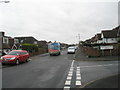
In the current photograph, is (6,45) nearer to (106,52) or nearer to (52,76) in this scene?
(106,52)

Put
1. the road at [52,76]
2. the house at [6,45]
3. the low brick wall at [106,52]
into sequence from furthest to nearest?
the house at [6,45], the low brick wall at [106,52], the road at [52,76]

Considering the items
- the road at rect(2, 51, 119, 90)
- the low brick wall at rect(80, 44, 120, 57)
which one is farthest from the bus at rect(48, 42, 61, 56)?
the road at rect(2, 51, 119, 90)

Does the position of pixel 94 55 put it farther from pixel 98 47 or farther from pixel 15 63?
pixel 15 63

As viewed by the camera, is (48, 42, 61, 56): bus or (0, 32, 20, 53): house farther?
(48, 42, 61, 56): bus

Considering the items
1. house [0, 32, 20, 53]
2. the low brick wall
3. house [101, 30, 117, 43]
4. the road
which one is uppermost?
house [101, 30, 117, 43]

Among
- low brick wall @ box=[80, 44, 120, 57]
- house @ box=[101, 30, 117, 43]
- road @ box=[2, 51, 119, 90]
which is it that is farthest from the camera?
house @ box=[101, 30, 117, 43]

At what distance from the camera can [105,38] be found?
42.5 metres

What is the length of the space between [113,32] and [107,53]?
28.6 meters

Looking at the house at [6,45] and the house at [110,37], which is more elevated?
the house at [110,37]

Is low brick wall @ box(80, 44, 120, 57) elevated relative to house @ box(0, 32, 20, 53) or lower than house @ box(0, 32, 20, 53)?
lower

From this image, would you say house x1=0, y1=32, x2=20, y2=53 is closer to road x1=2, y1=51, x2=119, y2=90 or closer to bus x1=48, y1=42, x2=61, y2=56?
bus x1=48, y1=42, x2=61, y2=56

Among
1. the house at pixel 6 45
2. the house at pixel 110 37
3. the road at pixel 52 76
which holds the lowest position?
the road at pixel 52 76

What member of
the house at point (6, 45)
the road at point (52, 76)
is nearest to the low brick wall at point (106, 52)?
the road at point (52, 76)

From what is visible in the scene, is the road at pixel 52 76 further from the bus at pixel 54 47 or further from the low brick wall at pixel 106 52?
the bus at pixel 54 47
